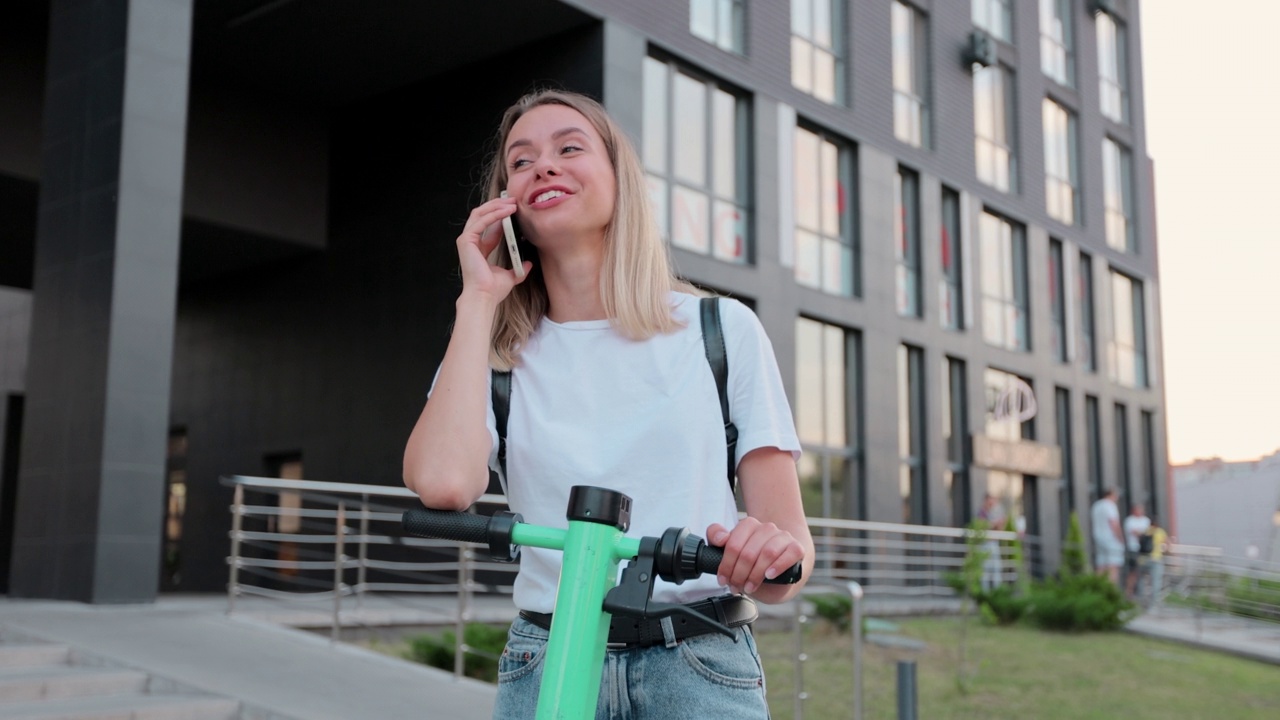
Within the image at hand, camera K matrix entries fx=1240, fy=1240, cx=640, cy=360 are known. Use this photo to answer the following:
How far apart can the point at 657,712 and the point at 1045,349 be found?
894 inches

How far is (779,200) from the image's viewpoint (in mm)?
16688

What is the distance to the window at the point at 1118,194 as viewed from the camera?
26328 millimetres

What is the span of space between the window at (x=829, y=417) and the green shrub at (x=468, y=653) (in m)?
9.19

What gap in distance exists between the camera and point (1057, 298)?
24.1 metres

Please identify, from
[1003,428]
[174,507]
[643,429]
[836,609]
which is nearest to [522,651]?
[643,429]

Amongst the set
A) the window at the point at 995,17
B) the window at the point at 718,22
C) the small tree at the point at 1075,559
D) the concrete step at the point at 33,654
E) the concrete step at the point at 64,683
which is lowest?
the concrete step at the point at 64,683

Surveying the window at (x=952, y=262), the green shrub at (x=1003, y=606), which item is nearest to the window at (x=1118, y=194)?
the window at (x=952, y=262)

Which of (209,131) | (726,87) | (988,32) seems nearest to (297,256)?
(209,131)

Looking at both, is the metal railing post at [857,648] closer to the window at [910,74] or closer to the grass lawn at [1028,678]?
the grass lawn at [1028,678]

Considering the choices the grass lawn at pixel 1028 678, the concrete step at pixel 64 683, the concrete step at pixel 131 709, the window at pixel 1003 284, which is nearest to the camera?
the concrete step at pixel 131 709

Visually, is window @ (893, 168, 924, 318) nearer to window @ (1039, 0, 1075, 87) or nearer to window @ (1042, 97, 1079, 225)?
window @ (1042, 97, 1079, 225)

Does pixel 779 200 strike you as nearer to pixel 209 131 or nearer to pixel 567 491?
pixel 209 131

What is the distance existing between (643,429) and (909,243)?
18991mm

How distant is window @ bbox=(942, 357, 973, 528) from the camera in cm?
2044
